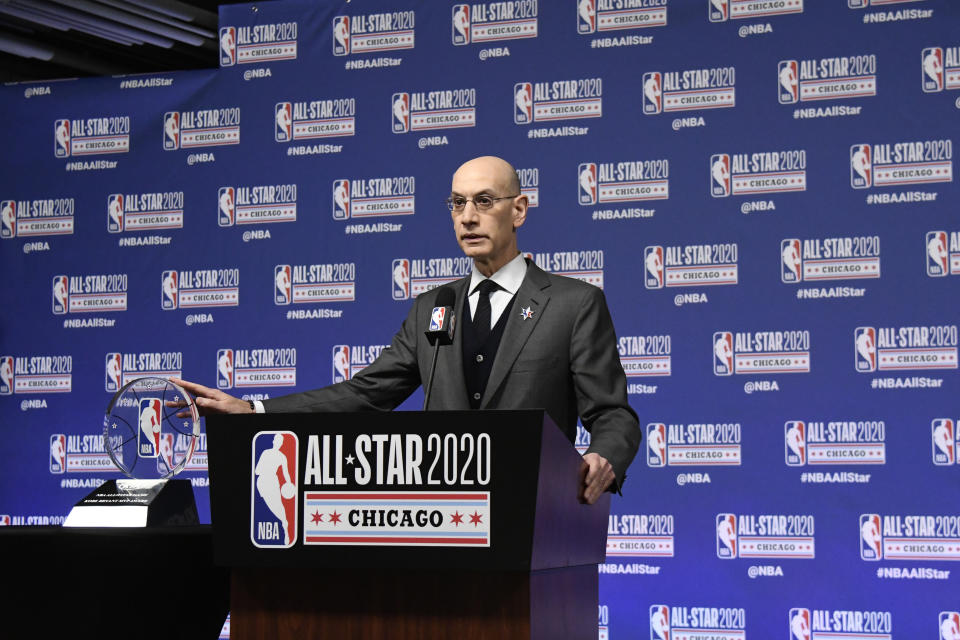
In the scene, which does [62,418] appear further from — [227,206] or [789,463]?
[789,463]

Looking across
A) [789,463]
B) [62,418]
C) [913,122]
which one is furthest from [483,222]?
[62,418]

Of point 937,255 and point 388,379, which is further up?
point 937,255

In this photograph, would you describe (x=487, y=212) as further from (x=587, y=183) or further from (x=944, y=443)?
(x=944, y=443)

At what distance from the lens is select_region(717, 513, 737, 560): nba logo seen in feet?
15.2

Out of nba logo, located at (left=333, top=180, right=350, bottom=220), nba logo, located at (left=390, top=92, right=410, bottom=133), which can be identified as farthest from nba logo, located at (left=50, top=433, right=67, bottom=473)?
nba logo, located at (left=390, top=92, right=410, bottom=133)

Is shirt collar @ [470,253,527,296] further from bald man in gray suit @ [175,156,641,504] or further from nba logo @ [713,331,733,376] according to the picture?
nba logo @ [713,331,733,376]

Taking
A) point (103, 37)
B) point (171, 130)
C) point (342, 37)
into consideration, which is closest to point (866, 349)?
point (342, 37)

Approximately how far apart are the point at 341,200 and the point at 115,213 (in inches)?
51.6

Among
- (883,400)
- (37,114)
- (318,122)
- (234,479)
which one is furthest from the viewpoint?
(37,114)

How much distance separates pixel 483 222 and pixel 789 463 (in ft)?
9.02

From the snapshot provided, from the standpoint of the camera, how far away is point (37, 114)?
580 centimetres

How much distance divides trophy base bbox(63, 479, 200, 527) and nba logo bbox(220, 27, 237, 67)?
3.80 metres

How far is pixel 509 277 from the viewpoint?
7.89 ft

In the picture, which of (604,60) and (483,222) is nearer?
(483,222)
